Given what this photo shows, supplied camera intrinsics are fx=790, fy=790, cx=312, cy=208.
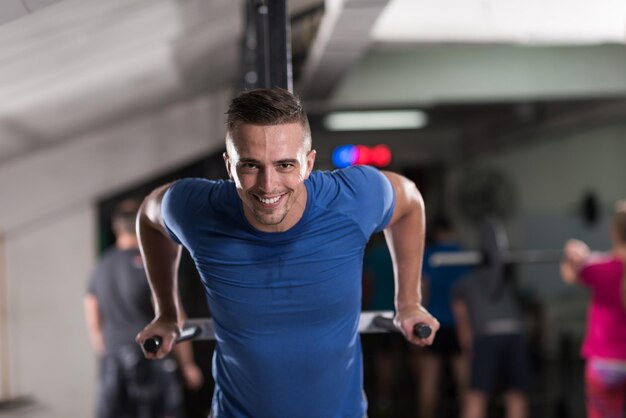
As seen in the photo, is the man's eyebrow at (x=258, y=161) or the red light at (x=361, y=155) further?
the red light at (x=361, y=155)

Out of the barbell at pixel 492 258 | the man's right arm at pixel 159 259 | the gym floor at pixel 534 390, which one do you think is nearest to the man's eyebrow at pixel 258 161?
the man's right arm at pixel 159 259

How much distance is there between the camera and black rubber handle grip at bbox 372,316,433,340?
63.6 inches

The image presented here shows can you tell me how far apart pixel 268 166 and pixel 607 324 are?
252 cm

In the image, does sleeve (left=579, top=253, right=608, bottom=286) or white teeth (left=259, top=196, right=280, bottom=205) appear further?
sleeve (left=579, top=253, right=608, bottom=286)

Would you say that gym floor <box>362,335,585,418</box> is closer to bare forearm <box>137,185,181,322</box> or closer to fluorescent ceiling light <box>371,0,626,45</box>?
fluorescent ceiling light <box>371,0,626,45</box>

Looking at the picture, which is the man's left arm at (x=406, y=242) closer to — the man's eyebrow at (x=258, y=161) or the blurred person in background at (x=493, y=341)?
the man's eyebrow at (x=258, y=161)

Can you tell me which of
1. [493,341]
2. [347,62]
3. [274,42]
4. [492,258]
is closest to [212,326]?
[274,42]

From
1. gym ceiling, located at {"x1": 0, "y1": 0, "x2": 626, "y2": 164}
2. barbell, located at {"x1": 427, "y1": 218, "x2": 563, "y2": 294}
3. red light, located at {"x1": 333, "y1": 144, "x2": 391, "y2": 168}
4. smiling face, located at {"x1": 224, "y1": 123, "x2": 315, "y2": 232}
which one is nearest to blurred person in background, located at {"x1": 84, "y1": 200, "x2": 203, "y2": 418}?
gym ceiling, located at {"x1": 0, "y1": 0, "x2": 626, "y2": 164}

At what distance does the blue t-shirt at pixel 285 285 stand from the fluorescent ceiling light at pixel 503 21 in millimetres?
2561

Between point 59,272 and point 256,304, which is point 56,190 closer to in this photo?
point 59,272

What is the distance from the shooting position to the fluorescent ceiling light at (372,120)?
5988 millimetres

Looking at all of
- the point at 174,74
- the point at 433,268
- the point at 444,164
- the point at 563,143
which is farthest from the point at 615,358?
the point at 563,143

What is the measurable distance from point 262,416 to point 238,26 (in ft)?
9.95

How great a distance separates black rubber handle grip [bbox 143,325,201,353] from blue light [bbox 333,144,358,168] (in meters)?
4.06
